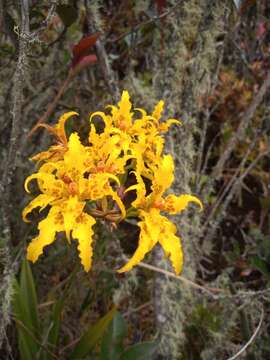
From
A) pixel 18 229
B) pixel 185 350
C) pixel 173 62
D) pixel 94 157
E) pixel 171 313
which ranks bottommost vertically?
pixel 185 350

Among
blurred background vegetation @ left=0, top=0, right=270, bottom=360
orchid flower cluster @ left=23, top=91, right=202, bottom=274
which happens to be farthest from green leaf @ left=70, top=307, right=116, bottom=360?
orchid flower cluster @ left=23, top=91, right=202, bottom=274

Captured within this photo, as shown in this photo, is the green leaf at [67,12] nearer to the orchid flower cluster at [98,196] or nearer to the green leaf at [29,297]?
the orchid flower cluster at [98,196]

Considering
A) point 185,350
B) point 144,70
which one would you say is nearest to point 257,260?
point 185,350

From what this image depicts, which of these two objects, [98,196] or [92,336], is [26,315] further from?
[98,196]

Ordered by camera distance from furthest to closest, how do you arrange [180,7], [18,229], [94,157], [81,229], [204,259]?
[204,259], [18,229], [180,7], [94,157], [81,229]

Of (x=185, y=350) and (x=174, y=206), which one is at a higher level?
(x=174, y=206)

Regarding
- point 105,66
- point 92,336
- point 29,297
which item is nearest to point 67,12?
point 105,66

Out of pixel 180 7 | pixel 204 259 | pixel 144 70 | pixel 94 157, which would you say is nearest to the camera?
pixel 94 157

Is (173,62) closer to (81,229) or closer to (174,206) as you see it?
(174,206)
